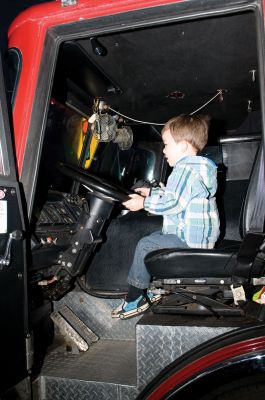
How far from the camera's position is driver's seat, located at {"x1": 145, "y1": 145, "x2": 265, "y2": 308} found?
1406mm

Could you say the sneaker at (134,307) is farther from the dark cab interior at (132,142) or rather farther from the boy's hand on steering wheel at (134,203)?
the boy's hand on steering wheel at (134,203)

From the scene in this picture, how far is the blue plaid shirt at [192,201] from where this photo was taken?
1834 millimetres

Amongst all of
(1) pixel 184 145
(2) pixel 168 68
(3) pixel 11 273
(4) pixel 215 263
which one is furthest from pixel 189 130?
(3) pixel 11 273

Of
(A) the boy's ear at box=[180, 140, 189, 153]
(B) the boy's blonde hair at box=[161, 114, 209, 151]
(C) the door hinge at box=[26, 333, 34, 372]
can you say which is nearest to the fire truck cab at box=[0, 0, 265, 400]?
(C) the door hinge at box=[26, 333, 34, 372]

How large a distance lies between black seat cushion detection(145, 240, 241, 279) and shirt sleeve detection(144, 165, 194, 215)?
0.82 ft

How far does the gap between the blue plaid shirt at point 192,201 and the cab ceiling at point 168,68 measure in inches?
20.8

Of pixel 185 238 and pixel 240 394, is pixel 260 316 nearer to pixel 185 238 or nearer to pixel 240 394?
pixel 240 394

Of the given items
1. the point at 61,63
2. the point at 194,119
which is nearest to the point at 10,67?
the point at 61,63

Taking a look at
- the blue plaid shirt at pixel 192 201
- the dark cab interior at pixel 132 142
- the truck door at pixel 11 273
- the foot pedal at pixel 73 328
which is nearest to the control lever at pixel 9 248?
the truck door at pixel 11 273

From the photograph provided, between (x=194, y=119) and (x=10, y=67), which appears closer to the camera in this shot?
(x=10, y=67)

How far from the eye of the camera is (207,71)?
2055 millimetres

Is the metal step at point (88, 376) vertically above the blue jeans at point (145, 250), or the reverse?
the blue jeans at point (145, 250)

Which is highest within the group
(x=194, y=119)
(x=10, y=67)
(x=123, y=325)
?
(x=10, y=67)

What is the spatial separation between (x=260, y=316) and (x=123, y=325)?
954 millimetres
